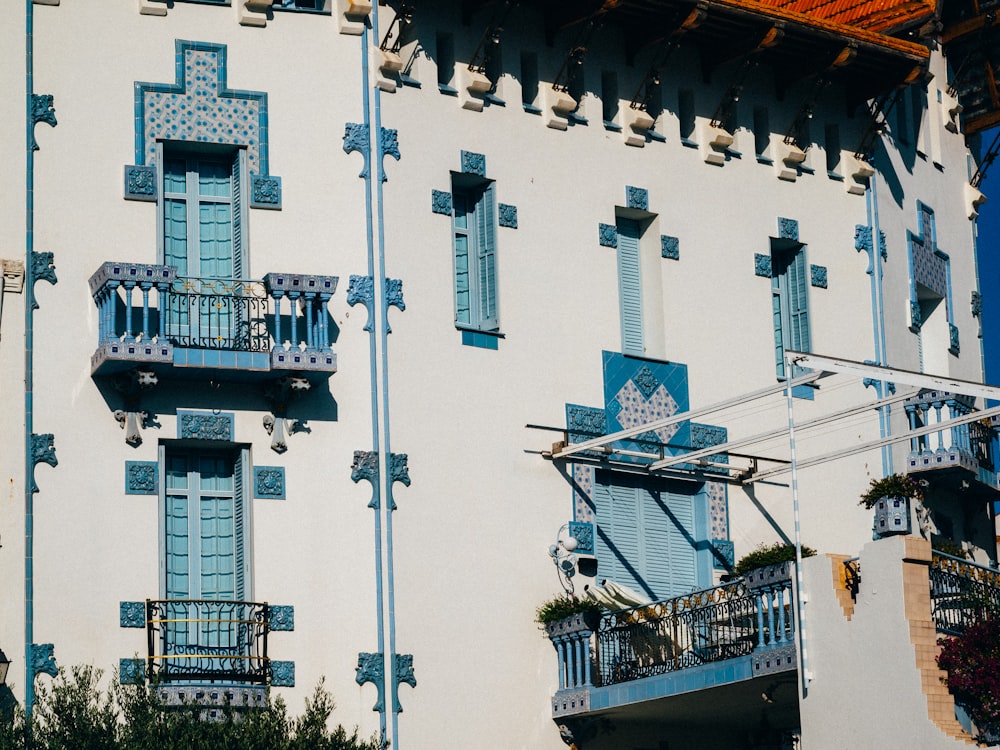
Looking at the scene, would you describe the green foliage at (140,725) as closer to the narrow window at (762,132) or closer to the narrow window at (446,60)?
the narrow window at (446,60)

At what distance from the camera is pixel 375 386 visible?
26391mm

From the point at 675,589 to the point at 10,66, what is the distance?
10.2 metres

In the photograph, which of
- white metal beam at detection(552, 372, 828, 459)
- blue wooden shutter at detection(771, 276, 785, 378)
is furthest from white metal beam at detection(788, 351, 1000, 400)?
blue wooden shutter at detection(771, 276, 785, 378)

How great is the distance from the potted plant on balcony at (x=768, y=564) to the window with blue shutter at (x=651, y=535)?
70cm

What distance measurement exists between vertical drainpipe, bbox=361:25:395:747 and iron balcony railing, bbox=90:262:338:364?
780 mm

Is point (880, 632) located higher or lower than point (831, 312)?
lower

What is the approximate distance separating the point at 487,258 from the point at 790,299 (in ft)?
16.7

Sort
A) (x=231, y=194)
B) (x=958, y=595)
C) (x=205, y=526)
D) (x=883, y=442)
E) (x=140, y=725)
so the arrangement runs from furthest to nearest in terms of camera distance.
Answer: (x=883, y=442), (x=231, y=194), (x=205, y=526), (x=958, y=595), (x=140, y=725)

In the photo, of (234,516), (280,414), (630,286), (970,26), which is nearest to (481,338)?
(630,286)

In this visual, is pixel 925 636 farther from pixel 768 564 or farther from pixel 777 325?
pixel 777 325

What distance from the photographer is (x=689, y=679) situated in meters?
25.5

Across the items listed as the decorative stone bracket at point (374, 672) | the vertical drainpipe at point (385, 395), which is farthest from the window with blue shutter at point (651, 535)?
the decorative stone bracket at point (374, 672)

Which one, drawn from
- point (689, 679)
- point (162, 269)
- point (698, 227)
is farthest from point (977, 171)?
point (162, 269)

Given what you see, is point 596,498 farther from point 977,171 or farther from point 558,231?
point 977,171
